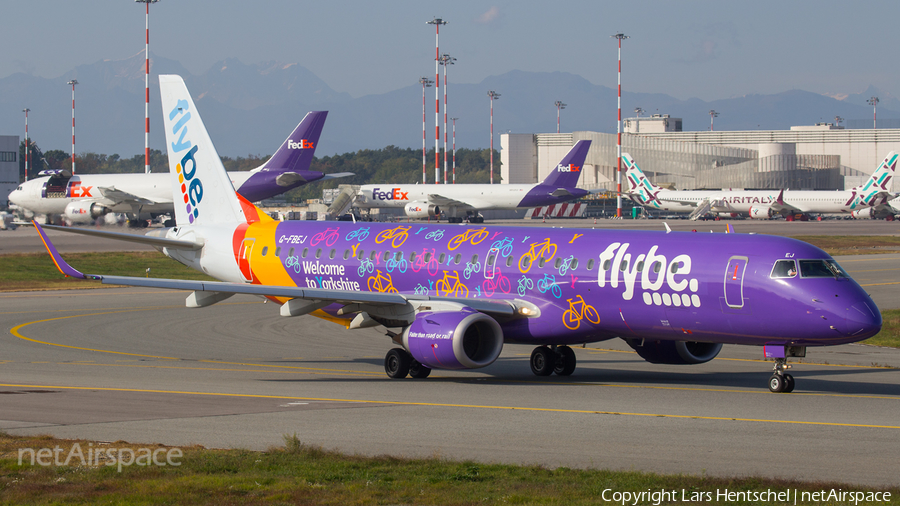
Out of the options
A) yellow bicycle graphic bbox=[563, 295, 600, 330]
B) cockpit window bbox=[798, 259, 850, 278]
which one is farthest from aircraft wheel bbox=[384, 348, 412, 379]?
cockpit window bbox=[798, 259, 850, 278]

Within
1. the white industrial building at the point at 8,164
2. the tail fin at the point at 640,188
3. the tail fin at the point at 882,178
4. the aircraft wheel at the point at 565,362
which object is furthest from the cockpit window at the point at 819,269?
the white industrial building at the point at 8,164

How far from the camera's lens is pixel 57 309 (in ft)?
133

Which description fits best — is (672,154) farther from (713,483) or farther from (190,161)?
(713,483)

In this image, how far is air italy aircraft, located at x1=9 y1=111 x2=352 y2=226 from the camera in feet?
283

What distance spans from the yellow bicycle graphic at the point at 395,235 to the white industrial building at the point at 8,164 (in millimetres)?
143774

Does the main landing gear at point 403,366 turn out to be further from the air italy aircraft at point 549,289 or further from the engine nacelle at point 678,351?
the engine nacelle at point 678,351

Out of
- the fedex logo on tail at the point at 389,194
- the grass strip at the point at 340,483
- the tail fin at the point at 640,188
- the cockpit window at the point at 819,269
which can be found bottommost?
the grass strip at the point at 340,483

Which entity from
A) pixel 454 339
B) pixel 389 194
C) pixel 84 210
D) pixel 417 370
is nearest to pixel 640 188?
pixel 389 194

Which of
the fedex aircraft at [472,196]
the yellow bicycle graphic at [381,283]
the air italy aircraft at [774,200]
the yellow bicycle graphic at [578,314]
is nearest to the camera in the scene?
the yellow bicycle graphic at [578,314]

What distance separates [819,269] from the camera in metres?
20.4

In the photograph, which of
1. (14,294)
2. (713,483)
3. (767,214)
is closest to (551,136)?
(767,214)

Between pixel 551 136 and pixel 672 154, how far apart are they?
24.5m

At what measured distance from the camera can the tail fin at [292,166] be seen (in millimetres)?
85875

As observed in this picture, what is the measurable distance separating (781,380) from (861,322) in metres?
2.57
